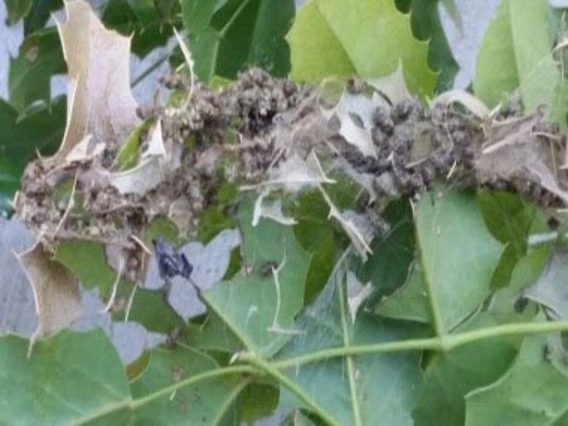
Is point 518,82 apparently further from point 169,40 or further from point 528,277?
point 169,40

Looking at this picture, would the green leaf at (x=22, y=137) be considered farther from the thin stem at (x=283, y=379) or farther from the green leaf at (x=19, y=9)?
the thin stem at (x=283, y=379)

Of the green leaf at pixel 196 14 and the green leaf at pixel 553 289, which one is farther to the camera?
the green leaf at pixel 196 14

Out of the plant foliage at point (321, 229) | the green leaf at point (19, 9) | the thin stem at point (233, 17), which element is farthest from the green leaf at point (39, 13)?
the plant foliage at point (321, 229)

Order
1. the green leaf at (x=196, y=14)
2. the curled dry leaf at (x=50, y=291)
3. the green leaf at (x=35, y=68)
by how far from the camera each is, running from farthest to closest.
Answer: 1. the green leaf at (x=35, y=68)
2. the green leaf at (x=196, y=14)
3. the curled dry leaf at (x=50, y=291)

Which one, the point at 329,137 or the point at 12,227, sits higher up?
the point at 329,137

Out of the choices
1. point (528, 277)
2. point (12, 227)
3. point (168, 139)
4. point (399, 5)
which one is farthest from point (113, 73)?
point (12, 227)

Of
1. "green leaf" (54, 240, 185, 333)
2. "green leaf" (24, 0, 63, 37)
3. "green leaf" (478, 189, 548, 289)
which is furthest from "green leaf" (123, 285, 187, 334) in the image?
"green leaf" (24, 0, 63, 37)

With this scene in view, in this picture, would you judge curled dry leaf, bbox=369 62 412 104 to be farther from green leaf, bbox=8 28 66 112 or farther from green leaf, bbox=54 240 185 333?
green leaf, bbox=8 28 66 112
